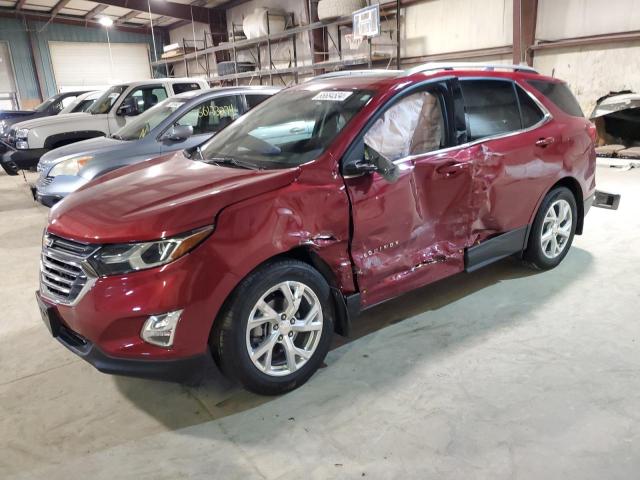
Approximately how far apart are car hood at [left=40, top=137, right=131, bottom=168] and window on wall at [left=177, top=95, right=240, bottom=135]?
80cm

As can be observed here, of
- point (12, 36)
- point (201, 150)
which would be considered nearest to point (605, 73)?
point (201, 150)

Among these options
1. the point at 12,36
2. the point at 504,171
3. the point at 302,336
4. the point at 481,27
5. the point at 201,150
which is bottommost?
the point at 302,336

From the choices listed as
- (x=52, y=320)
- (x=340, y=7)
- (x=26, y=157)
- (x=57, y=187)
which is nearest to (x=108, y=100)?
(x=26, y=157)

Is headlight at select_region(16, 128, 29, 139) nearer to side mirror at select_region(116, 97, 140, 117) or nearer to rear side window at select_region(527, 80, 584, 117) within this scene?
side mirror at select_region(116, 97, 140, 117)

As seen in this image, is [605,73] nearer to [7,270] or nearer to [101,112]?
[101,112]

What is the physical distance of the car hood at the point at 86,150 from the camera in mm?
5498

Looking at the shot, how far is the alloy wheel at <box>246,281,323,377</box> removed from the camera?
7.70 ft

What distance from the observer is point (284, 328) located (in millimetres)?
2412

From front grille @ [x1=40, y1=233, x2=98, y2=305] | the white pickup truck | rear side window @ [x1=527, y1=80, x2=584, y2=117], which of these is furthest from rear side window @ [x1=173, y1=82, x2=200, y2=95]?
front grille @ [x1=40, y1=233, x2=98, y2=305]

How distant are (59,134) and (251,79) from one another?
953 cm

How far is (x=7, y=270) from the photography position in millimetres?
4566

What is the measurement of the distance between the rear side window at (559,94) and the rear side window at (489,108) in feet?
1.08

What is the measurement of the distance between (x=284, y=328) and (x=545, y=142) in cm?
238

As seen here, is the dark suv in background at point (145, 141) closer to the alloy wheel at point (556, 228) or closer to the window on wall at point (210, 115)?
the window on wall at point (210, 115)
